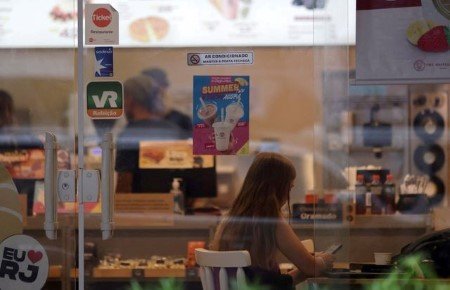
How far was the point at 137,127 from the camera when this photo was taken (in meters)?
5.19

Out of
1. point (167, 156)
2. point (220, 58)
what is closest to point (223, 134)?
point (220, 58)

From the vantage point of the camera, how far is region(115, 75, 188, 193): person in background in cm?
452

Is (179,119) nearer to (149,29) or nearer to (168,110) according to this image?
(168,110)

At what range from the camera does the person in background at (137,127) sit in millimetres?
4516

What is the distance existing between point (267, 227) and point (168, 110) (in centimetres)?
133

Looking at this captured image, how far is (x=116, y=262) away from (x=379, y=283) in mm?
1635

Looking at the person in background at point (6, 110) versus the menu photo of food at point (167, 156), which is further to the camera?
the menu photo of food at point (167, 156)

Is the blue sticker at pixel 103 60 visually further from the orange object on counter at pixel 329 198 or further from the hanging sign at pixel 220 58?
the orange object on counter at pixel 329 198

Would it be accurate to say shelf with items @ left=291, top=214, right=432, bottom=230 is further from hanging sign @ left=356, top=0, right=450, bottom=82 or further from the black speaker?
the black speaker

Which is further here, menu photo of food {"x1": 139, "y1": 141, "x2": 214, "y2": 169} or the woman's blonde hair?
menu photo of food {"x1": 139, "y1": 141, "x2": 214, "y2": 169}

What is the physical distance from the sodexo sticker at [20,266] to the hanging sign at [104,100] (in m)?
0.69

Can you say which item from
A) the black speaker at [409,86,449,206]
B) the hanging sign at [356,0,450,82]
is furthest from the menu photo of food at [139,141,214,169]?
the black speaker at [409,86,449,206]

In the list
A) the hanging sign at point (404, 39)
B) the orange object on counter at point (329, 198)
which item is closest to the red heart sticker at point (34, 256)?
the orange object on counter at point (329, 198)

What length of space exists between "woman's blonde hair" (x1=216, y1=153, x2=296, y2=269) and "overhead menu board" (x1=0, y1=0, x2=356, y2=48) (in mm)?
623
